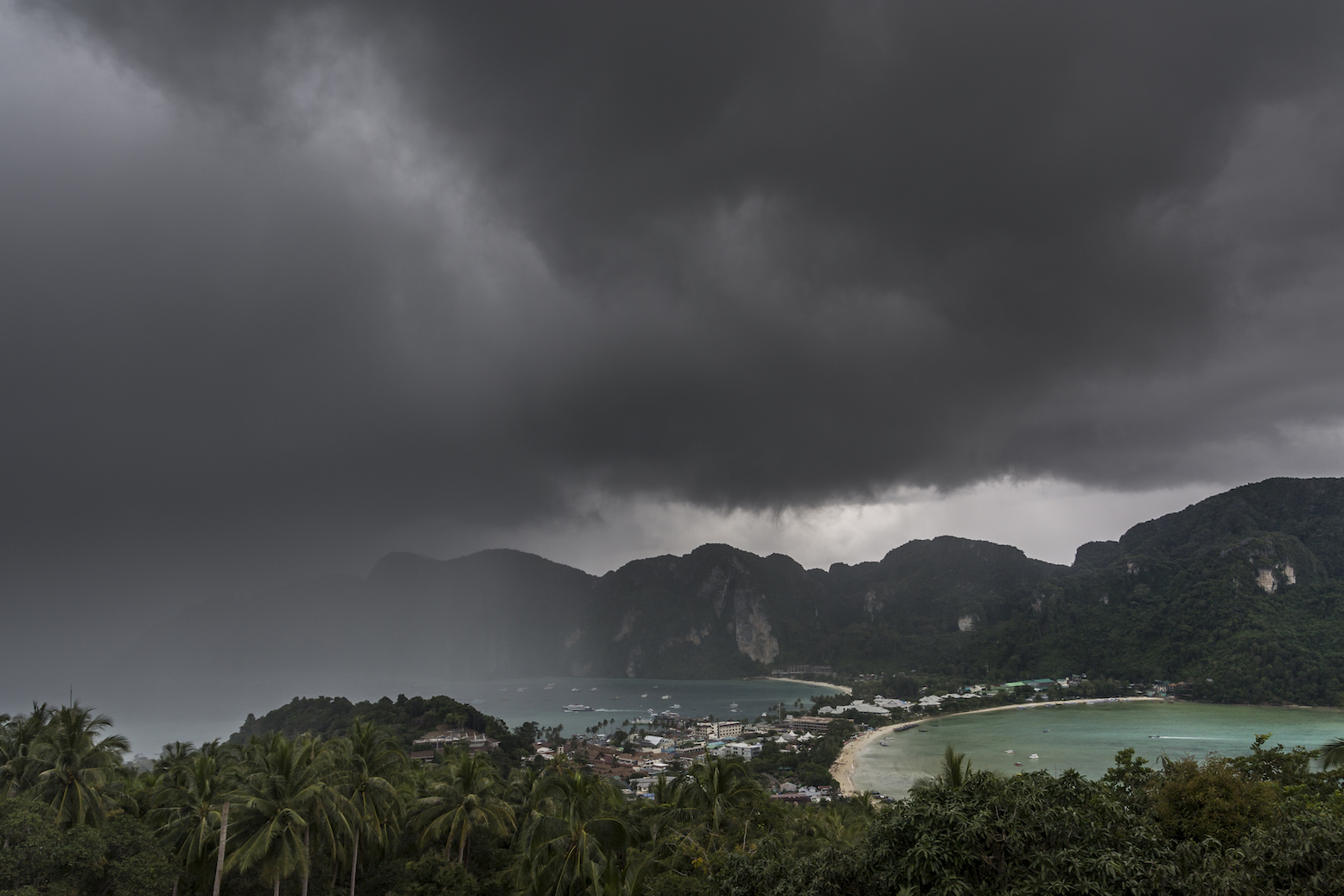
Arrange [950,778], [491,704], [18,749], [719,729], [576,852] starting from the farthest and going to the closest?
[491,704] → [719,729] → [18,749] → [576,852] → [950,778]

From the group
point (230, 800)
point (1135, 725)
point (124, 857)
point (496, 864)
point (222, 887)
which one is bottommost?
point (1135, 725)

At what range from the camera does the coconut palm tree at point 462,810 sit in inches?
817

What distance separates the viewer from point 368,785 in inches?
783

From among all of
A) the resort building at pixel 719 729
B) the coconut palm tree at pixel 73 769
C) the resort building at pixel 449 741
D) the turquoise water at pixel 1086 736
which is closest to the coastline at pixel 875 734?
the turquoise water at pixel 1086 736

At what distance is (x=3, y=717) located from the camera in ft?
67.8

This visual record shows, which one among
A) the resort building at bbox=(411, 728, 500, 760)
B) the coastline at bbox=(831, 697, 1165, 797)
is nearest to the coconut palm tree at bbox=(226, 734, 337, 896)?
the resort building at bbox=(411, 728, 500, 760)

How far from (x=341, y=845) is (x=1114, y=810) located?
21.9 m

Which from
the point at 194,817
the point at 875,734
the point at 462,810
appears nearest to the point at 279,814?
the point at 194,817

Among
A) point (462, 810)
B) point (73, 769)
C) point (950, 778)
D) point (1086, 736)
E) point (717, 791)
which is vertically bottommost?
point (1086, 736)

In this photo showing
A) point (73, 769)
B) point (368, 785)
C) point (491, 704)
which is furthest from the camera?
point (491, 704)

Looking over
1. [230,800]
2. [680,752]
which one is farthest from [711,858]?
[680,752]

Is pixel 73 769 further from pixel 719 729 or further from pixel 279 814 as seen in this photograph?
pixel 719 729

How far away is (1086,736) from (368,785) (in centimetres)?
8747

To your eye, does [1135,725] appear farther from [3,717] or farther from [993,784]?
[3,717]
